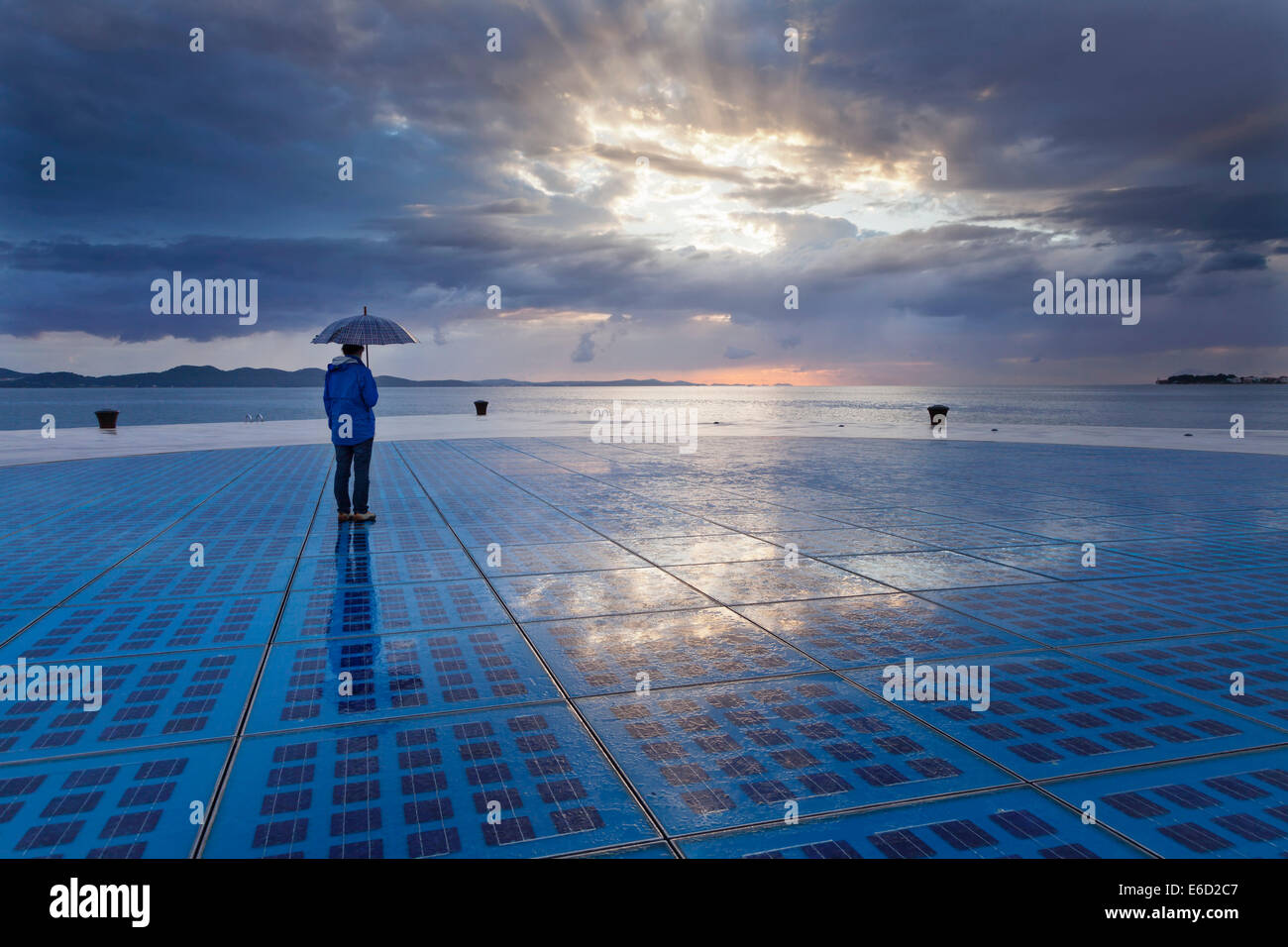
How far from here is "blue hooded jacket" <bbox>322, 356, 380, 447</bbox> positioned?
28.2 feet

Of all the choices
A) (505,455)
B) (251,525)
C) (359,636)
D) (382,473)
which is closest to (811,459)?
(505,455)

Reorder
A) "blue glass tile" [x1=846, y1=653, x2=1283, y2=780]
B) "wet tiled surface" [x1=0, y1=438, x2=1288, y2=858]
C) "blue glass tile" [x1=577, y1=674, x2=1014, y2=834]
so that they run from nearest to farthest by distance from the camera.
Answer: "wet tiled surface" [x1=0, y1=438, x2=1288, y2=858] → "blue glass tile" [x1=577, y1=674, x2=1014, y2=834] → "blue glass tile" [x1=846, y1=653, x2=1283, y2=780]

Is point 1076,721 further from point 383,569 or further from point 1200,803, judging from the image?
point 383,569

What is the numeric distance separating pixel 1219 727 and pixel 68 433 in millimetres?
27952

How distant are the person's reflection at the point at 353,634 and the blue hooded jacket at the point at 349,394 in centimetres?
159

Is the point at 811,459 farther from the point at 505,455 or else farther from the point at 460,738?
the point at 460,738

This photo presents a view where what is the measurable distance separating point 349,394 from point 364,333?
1.11 meters

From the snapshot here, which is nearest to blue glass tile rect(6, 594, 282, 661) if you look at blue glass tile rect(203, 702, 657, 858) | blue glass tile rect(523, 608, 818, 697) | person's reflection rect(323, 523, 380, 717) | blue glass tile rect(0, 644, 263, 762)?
blue glass tile rect(0, 644, 263, 762)

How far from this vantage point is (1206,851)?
2.68 meters

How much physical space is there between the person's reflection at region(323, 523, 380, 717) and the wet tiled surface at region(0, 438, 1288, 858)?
32 millimetres

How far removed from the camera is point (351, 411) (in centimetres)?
866

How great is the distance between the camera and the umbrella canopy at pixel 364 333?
9.24m
